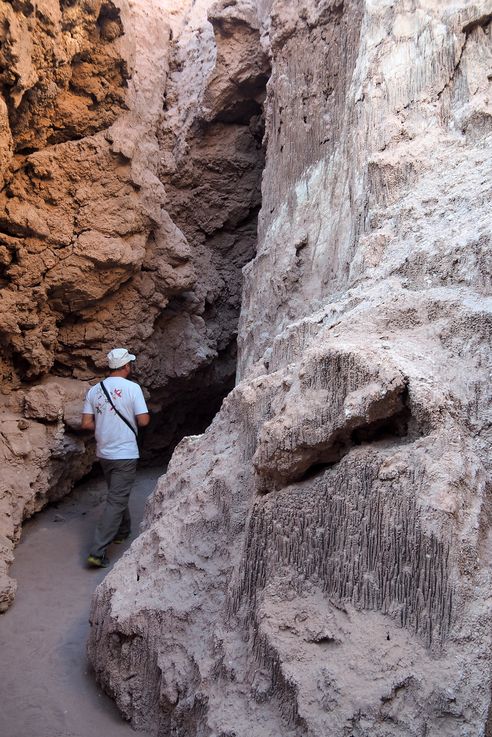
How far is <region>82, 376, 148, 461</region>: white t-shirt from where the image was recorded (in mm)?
4387

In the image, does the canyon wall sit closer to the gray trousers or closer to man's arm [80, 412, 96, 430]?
man's arm [80, 412, 96, 430]

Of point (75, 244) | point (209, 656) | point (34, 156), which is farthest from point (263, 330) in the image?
point (209, 656)

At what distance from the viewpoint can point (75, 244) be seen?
4.97 m

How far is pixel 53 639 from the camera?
3.29 metres

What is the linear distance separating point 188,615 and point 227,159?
4812mm

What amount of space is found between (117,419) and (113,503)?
545 millimetres

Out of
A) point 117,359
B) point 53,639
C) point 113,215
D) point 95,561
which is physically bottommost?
point 53,639

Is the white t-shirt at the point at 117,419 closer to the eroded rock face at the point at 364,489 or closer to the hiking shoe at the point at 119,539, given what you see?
the hiking shoe at the point at 119,539

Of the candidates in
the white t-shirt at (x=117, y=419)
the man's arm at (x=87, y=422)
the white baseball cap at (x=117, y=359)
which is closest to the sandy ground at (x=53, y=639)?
the white t-shirt at (x=117, y=419)

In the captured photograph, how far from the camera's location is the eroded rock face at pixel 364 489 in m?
1.90

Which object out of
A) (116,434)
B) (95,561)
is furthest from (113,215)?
(95,561)

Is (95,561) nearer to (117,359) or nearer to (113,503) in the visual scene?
(113,503)

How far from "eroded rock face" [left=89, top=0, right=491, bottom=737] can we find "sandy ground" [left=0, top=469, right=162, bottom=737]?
0.46 ft

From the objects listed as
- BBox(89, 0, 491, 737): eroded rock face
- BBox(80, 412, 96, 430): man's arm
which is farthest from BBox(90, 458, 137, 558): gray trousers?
BBox(89, 0, 491, 737): eroded rock face
